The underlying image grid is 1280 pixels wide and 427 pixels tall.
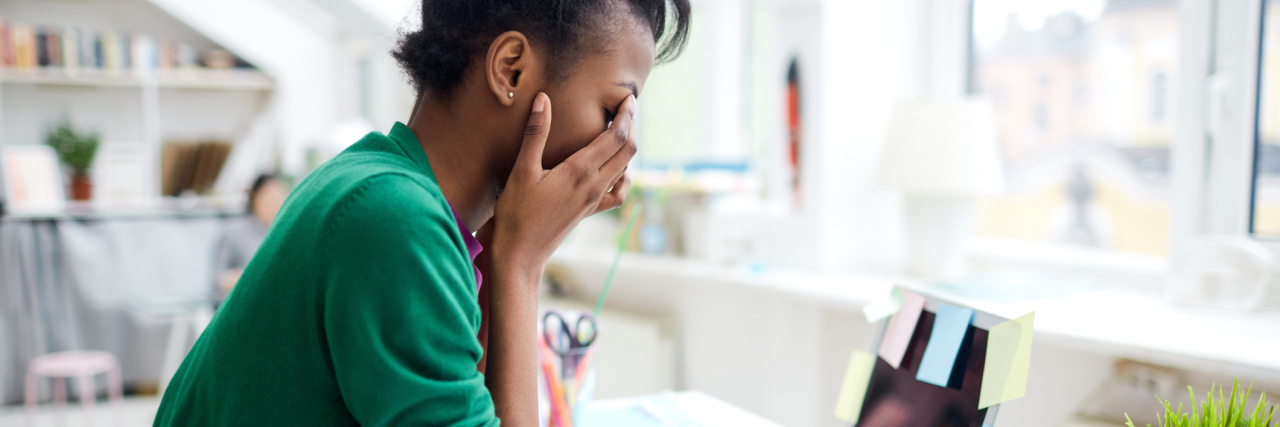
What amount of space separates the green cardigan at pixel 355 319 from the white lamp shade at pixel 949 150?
4.60ft

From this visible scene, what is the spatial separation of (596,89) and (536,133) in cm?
7

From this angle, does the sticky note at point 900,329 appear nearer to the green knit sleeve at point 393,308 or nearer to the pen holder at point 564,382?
the pen holder at point 564,382

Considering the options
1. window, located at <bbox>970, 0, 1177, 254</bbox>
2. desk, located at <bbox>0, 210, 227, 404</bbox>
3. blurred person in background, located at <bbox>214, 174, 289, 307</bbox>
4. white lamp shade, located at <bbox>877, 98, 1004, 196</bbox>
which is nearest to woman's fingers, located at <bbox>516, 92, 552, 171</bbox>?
white lamp shade, located at <bbox>877, 98, 1004, 196</bbox>

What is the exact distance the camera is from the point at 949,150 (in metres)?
1.76

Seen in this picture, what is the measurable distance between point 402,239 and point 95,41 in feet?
13.4

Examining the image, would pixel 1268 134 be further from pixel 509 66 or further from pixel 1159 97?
pixel 509 66

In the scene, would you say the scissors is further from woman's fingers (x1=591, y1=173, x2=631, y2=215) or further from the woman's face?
the woman's face

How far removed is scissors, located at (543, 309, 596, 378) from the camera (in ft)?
3.49

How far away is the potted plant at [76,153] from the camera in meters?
3.70

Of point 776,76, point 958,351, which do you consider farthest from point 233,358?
point 776,76

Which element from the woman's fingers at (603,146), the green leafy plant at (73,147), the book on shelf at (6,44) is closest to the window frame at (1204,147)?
the woman's fingers at (603,146)

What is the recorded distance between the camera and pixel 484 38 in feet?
2.33

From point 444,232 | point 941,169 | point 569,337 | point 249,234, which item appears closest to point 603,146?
point 444,232

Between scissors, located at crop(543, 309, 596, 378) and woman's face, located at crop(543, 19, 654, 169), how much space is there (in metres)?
0.36
